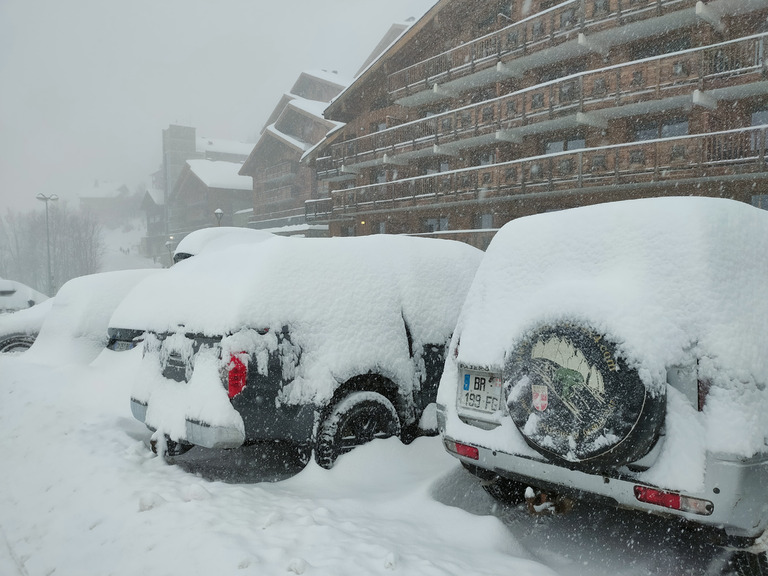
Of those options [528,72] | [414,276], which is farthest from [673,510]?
[528,72]

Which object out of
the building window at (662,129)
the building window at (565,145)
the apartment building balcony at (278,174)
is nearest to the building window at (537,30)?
the building window at (565,145)

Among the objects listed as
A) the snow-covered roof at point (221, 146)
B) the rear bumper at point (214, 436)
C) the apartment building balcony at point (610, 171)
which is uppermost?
the snow-covered roof at point (221, 146)

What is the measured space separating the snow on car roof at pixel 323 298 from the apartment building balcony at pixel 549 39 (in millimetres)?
17182

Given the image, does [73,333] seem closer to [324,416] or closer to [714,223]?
[324,416]

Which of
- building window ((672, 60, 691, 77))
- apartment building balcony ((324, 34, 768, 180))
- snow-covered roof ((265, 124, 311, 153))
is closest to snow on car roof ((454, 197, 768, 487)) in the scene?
apartment building balcony ((324, 34, 768, 180))

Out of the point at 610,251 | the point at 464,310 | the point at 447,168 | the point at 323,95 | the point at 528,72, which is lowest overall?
the point at 464,310

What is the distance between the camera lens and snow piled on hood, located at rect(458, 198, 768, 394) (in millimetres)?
2486

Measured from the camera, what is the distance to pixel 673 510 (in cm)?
244

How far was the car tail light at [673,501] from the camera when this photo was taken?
2366mm

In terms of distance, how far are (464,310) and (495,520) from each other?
1299 millimetres

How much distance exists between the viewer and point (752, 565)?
271 centimetres

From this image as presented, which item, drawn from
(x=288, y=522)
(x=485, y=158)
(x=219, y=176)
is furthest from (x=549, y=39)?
(x=219, y=176)

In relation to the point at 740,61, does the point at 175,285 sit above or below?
below

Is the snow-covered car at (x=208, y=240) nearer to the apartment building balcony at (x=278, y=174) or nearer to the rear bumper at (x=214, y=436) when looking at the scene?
the rear bumper at (x=214, y=436)
